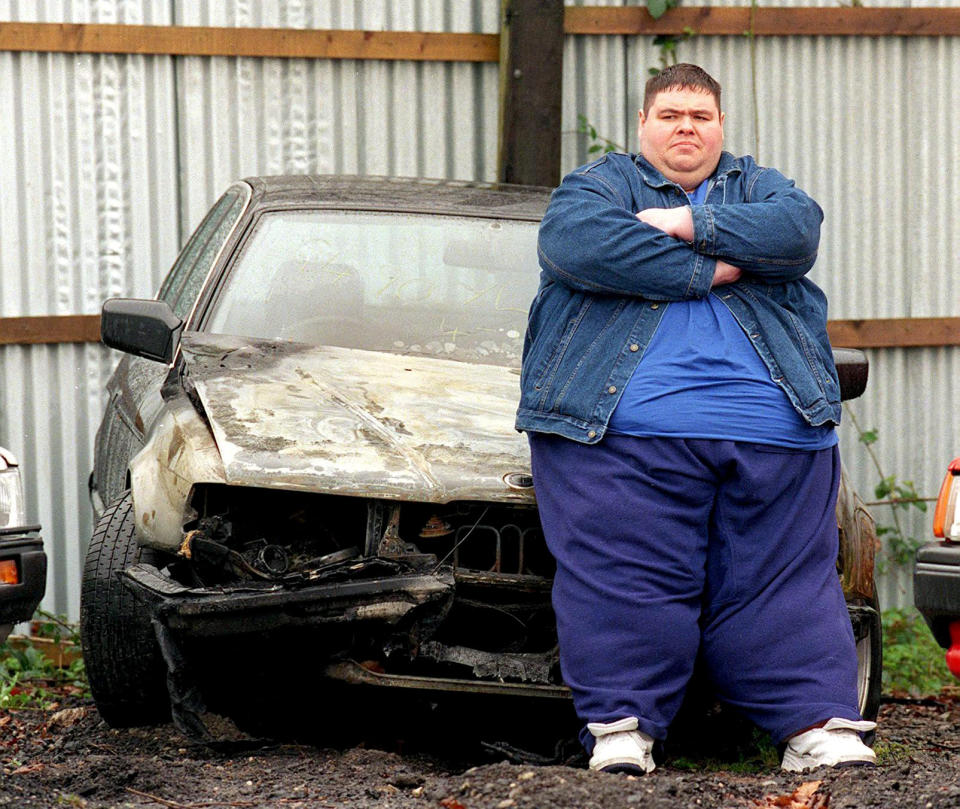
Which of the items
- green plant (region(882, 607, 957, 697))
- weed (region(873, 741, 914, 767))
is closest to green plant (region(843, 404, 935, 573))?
green plant (region(882, 607, 957, 697))

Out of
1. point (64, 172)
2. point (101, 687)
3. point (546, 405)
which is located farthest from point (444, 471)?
point (64, 172)

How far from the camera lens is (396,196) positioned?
204 inches

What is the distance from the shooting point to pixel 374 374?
4262mm

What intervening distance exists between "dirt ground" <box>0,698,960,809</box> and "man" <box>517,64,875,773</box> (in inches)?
8.0

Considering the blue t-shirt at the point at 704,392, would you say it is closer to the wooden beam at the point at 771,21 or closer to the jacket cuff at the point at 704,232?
the jacket cuff at the point at 704,232

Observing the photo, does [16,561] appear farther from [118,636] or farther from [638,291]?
[638,291]

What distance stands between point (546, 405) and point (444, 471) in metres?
0.32

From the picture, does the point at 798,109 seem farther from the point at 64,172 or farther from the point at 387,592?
the point at 387,592

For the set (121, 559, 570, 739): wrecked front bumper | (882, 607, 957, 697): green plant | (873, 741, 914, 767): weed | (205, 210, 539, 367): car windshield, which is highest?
(205, 210, 539, 367): car windshield

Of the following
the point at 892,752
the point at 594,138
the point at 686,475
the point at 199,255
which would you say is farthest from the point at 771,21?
the point at 686,475

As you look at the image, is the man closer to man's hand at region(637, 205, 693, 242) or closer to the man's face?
man's hand at region(637, 205, 693, 242)

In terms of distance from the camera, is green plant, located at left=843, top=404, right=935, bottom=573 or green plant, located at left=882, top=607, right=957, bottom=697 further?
green plant, located at left=843, top=404, right=935, bottom=573

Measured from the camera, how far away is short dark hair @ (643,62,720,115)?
3672mm

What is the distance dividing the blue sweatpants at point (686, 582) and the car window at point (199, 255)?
1862mm
